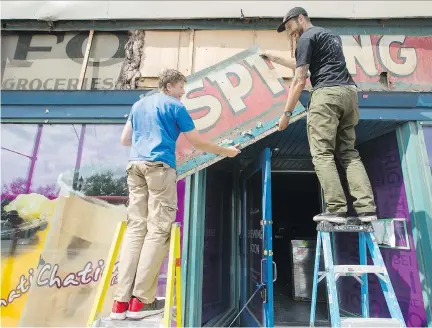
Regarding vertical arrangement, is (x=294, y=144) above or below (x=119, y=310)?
above

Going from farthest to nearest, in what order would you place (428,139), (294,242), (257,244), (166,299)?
1. (294,242)
2. (257,244)
3. (428,139)
4. (166,299)

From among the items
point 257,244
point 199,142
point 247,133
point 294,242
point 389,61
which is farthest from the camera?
point 294,242

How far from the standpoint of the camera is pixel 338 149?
2.79m

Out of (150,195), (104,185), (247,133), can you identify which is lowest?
(150,195)

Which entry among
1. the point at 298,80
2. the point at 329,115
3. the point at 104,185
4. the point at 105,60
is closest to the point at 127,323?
the point at 329,115

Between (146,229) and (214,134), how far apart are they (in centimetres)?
158

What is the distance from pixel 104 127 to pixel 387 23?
4683 mm

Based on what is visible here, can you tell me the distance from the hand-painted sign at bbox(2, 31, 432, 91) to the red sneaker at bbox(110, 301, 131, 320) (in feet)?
12.0

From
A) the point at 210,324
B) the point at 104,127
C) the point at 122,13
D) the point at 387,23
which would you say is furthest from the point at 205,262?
the point at 387,23

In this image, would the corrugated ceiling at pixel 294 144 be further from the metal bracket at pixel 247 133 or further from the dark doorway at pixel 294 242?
the metal bracket at pixel 247 133

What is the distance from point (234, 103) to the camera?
3547mm

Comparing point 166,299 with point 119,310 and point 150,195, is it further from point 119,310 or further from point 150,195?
point 150,195

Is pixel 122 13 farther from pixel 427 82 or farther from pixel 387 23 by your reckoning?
pixel 427 82

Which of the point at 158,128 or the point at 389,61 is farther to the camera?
the point at 389,61
